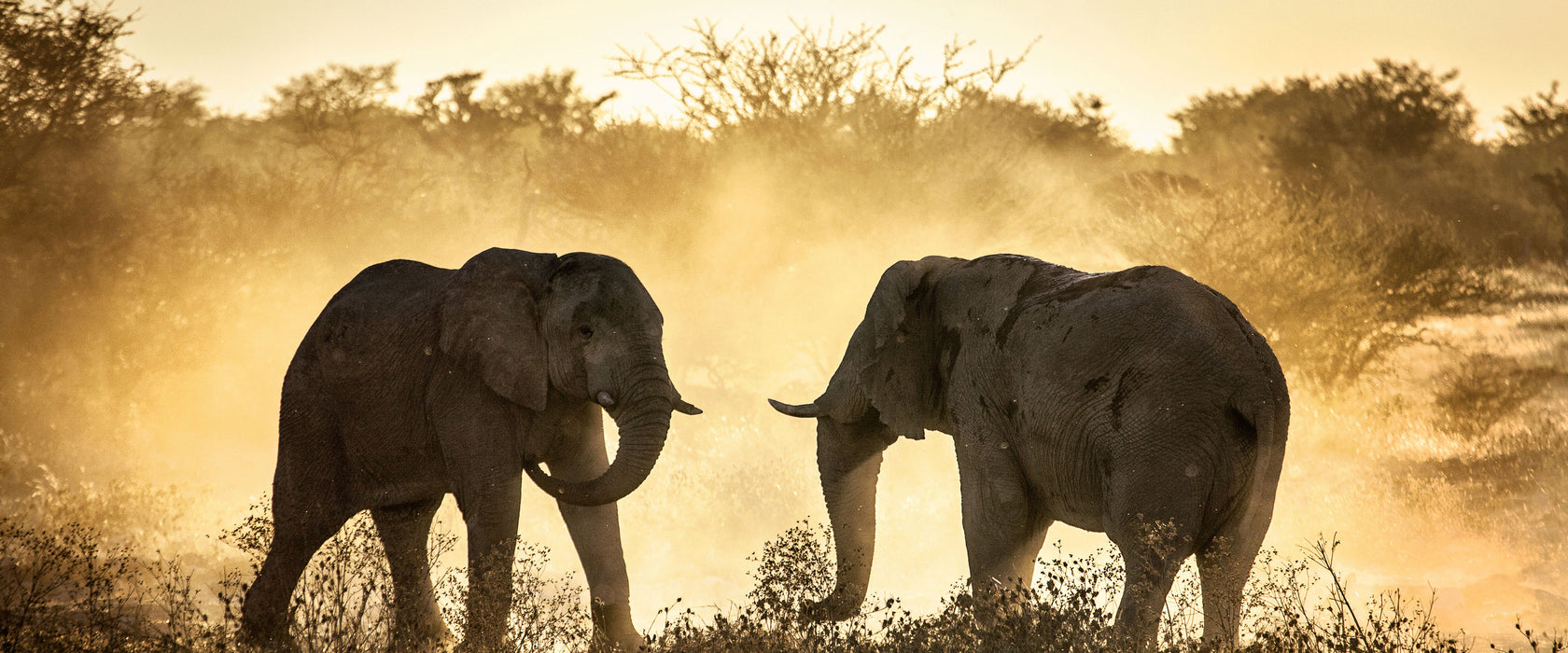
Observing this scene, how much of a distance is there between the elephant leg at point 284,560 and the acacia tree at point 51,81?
49.8 ft

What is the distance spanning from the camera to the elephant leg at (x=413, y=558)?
8.34 metres

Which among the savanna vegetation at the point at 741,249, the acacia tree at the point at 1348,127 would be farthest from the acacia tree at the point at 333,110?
the acacia tree at the point at 1348,127

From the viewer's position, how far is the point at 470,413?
8.21m

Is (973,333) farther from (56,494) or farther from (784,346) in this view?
(784,346)

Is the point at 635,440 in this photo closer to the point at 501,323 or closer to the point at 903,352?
the point at 501,323

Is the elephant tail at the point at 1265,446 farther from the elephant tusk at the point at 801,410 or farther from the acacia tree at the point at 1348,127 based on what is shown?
the acacia tree at the point at 1348,127

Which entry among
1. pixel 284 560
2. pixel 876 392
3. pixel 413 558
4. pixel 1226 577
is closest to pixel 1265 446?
pixel 1226 577

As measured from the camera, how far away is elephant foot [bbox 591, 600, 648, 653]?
27.1 ft

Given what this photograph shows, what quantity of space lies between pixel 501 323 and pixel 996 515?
2.90m

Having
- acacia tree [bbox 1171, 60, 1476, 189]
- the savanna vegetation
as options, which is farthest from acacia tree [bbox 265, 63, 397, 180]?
acacia tree [bbox 1171, 60, 1476, 189]

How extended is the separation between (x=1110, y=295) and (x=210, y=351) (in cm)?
1716

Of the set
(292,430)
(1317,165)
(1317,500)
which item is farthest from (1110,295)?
(1317,165)

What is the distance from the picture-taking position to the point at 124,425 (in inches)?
781

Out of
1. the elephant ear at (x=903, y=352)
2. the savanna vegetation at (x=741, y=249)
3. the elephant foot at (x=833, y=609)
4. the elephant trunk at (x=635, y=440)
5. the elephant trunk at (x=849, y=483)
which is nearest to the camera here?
the elephant foot at (x=833, y=609)
